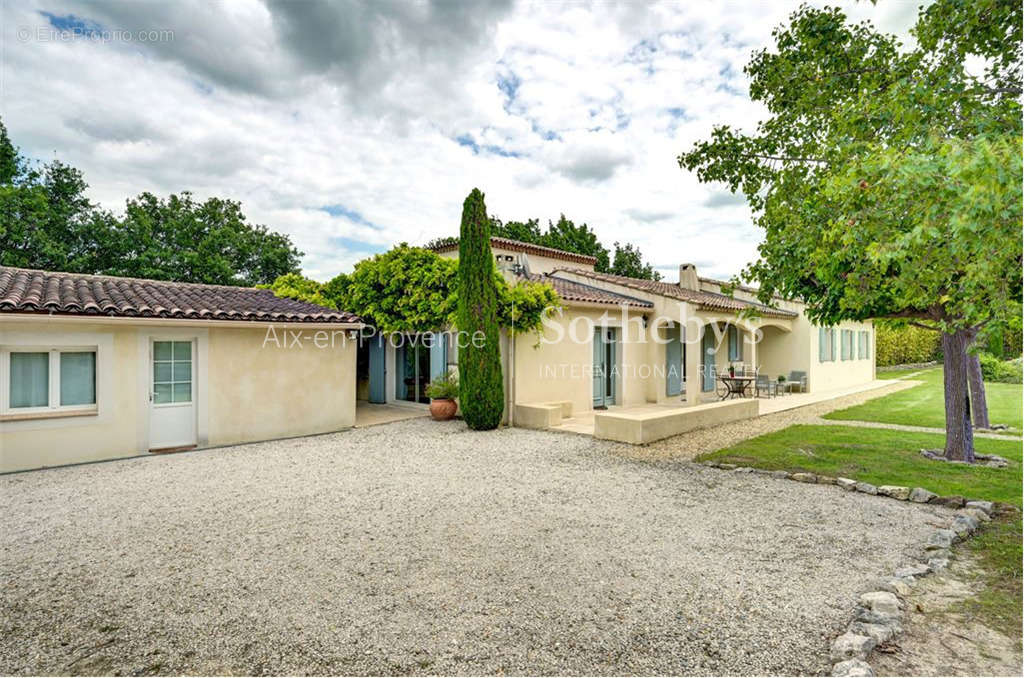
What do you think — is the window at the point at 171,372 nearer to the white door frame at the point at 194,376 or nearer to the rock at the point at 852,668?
the white door frame at the point at 194,376

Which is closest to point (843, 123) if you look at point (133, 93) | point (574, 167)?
point (133, 93)

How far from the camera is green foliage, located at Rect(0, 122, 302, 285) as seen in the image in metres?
26.2

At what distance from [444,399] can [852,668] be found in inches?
450

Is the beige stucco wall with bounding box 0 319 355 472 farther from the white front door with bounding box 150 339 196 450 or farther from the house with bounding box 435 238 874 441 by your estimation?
the house with bounding box 435 238 874 441

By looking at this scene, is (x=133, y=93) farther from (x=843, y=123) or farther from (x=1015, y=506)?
(x=1015, y=506)

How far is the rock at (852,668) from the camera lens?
3.12m

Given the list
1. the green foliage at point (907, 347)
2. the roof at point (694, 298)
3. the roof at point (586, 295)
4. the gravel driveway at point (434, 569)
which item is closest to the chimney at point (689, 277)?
the roof at point (694, 298)

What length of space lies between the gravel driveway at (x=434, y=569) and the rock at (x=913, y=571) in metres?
0.16

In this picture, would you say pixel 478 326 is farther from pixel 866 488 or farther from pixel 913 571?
pixel 913 571

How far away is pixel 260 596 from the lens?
4250mm

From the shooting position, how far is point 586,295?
15.9 m

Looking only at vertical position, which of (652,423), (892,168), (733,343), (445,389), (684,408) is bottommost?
(684,408)

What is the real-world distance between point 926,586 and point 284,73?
1272cm

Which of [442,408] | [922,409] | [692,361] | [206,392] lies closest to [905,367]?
[922,409]
